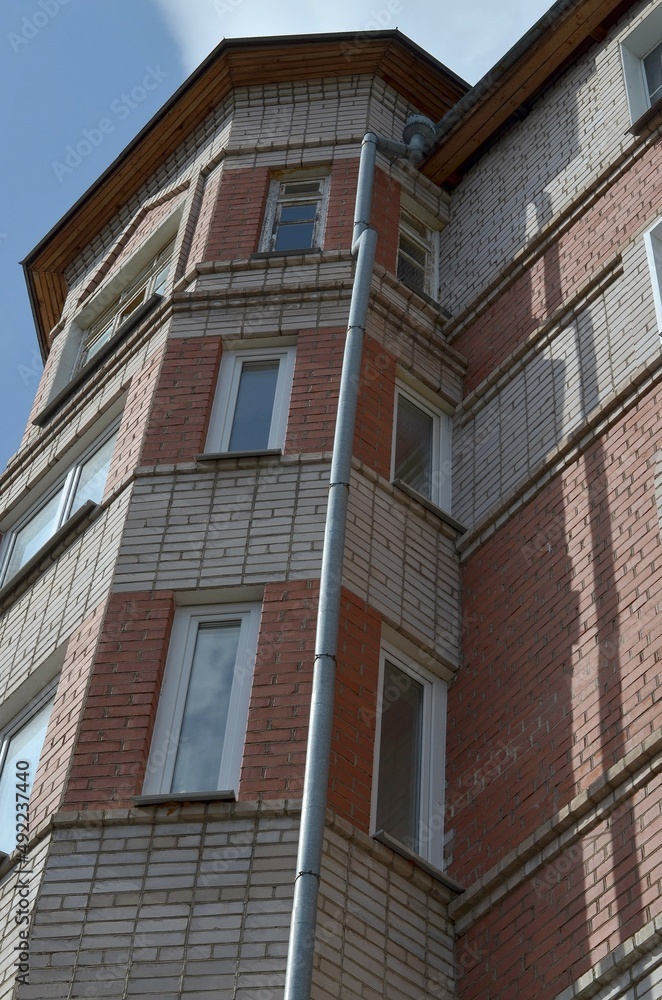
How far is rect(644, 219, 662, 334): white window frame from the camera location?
11.5 metres

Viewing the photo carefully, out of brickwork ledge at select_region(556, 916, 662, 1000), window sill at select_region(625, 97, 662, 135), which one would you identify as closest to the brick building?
brickwork ledge at select_region(556, 916, 662, 1000)

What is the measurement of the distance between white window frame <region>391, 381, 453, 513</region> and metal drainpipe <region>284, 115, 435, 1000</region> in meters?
1.18

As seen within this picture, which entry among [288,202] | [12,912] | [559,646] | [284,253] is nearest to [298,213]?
[288,202]

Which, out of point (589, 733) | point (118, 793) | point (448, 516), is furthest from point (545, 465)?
point (118, 793)

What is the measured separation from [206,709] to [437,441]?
4205 mm

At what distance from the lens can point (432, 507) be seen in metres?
12.1

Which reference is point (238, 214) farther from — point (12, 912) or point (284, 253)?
point (12, 912)

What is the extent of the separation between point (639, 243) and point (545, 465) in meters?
2.19

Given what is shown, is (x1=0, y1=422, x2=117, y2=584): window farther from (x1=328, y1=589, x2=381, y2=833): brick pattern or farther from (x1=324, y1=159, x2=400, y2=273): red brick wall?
(x1=328, y1=589, x2=381, y2=833): brick pattern

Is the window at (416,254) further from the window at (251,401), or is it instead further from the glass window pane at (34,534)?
the glass window pane at (34,534)

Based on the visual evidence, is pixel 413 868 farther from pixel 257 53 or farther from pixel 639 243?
pixel 257 53

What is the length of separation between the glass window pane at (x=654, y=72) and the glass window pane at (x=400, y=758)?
22.0ft


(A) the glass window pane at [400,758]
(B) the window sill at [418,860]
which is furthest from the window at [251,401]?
(B) the window sill at [418,860]

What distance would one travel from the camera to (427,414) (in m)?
13.5
